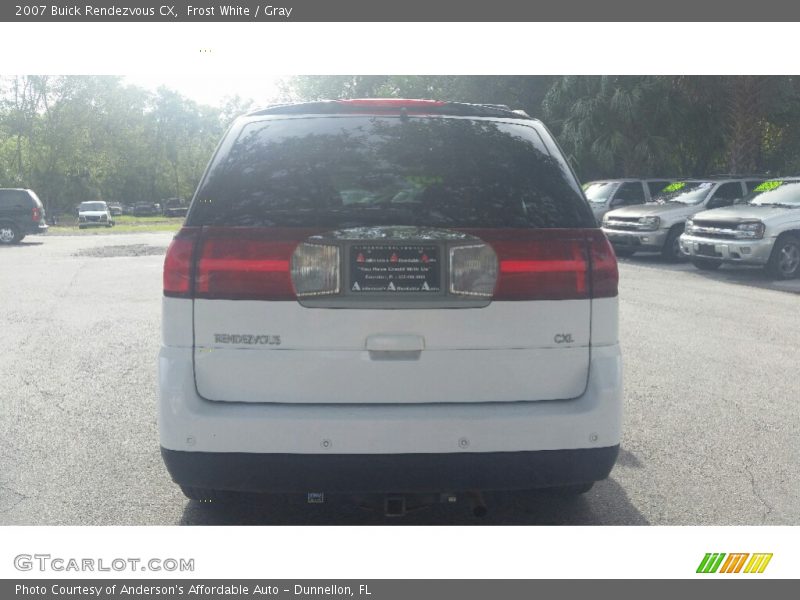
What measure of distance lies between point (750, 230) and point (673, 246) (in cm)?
388

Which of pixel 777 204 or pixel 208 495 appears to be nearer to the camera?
pixel 208 495

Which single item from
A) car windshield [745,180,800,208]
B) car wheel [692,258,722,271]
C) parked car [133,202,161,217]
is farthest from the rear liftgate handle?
parked car [133,202,161,217]

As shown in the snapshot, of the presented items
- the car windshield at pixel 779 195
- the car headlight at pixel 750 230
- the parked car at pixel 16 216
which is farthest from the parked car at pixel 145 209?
the car headlight at pixel 750 230

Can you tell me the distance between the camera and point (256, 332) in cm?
342

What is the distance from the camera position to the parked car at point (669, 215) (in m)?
20.6

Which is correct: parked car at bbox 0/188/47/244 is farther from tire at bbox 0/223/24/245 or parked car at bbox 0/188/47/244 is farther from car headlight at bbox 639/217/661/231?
car headlight at bbox 639/217/661/231

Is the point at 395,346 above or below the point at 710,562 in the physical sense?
above

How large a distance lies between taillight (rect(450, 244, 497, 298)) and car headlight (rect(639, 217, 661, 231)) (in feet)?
59.1

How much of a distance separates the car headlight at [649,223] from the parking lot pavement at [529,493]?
7.89 m

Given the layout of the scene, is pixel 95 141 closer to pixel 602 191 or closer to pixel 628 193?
pixel 602 191

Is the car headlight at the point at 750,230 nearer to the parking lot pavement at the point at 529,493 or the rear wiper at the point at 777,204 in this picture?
the rear wiper at the point at 777,204

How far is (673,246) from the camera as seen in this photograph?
20594 millimetres

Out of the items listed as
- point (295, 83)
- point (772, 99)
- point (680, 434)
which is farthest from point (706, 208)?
point (295, 83)

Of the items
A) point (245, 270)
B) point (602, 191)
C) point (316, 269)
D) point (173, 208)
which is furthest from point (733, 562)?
point (173, 208)
